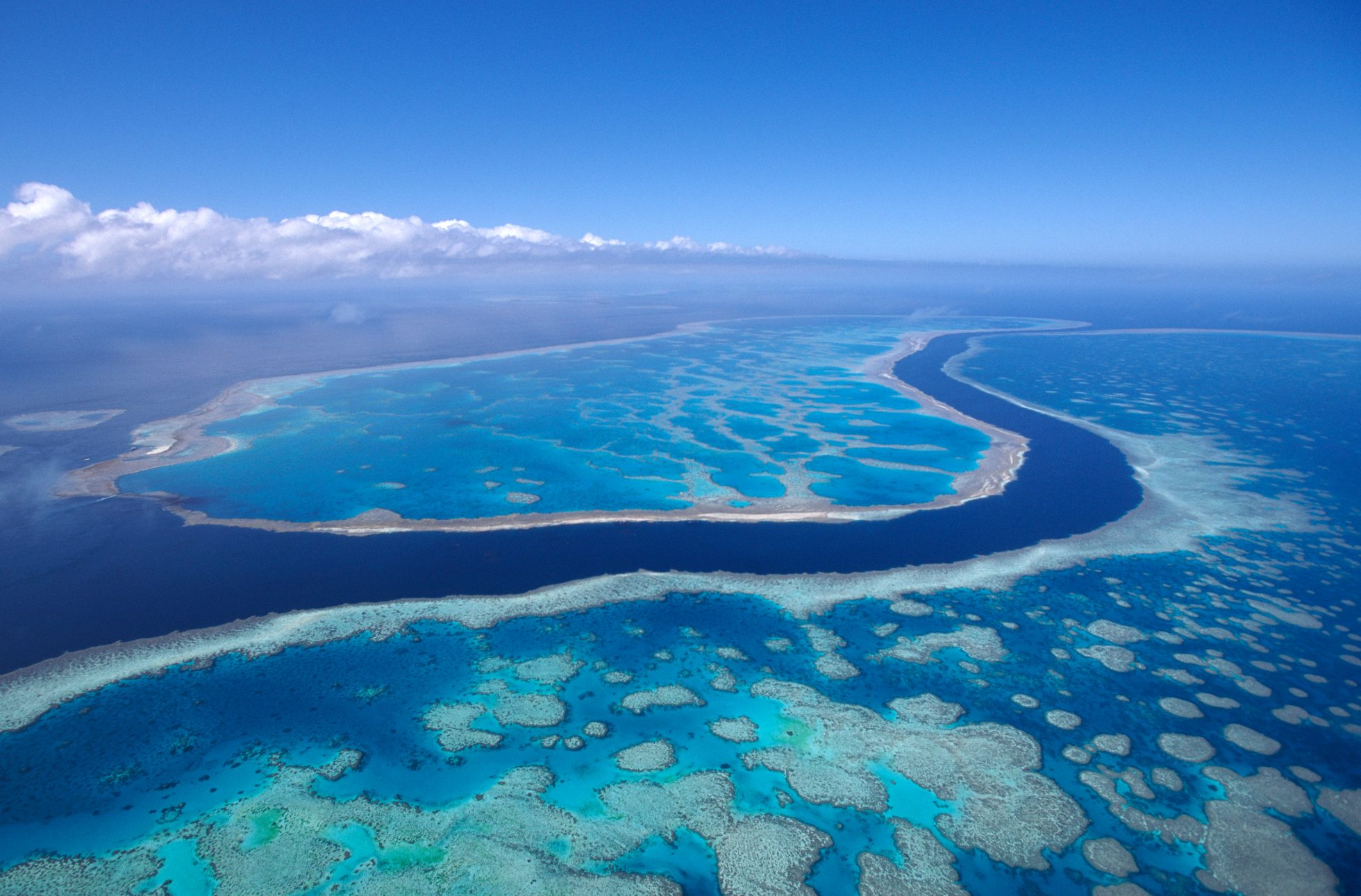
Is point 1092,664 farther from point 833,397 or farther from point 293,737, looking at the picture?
point 833,397

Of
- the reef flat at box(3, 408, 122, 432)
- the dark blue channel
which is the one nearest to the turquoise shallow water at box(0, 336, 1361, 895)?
the dark blue channel

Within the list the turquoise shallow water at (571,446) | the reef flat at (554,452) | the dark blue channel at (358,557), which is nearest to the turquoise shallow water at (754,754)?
the dark blue channel at (358,557)

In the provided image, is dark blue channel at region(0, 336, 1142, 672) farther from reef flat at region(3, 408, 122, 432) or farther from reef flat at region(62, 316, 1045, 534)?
reef flat at region(3, 408, 122, 432)

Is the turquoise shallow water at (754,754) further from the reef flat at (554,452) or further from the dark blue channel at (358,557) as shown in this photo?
the reef flat at (554,452)

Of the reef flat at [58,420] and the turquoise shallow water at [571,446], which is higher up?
the turquoise shallow water at [571,446]

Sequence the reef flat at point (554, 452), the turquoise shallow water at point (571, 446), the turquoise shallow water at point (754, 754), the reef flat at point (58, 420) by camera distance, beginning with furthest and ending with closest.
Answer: the reef flat at point (58, 420) → the turquoise shallow water at point (571, 446) → the reef flat at point (554, 452) → the turquoise shallow water at point (754, 754)

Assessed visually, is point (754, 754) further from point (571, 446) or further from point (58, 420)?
point (58, 420)

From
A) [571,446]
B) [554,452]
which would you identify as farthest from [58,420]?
[571,446]
